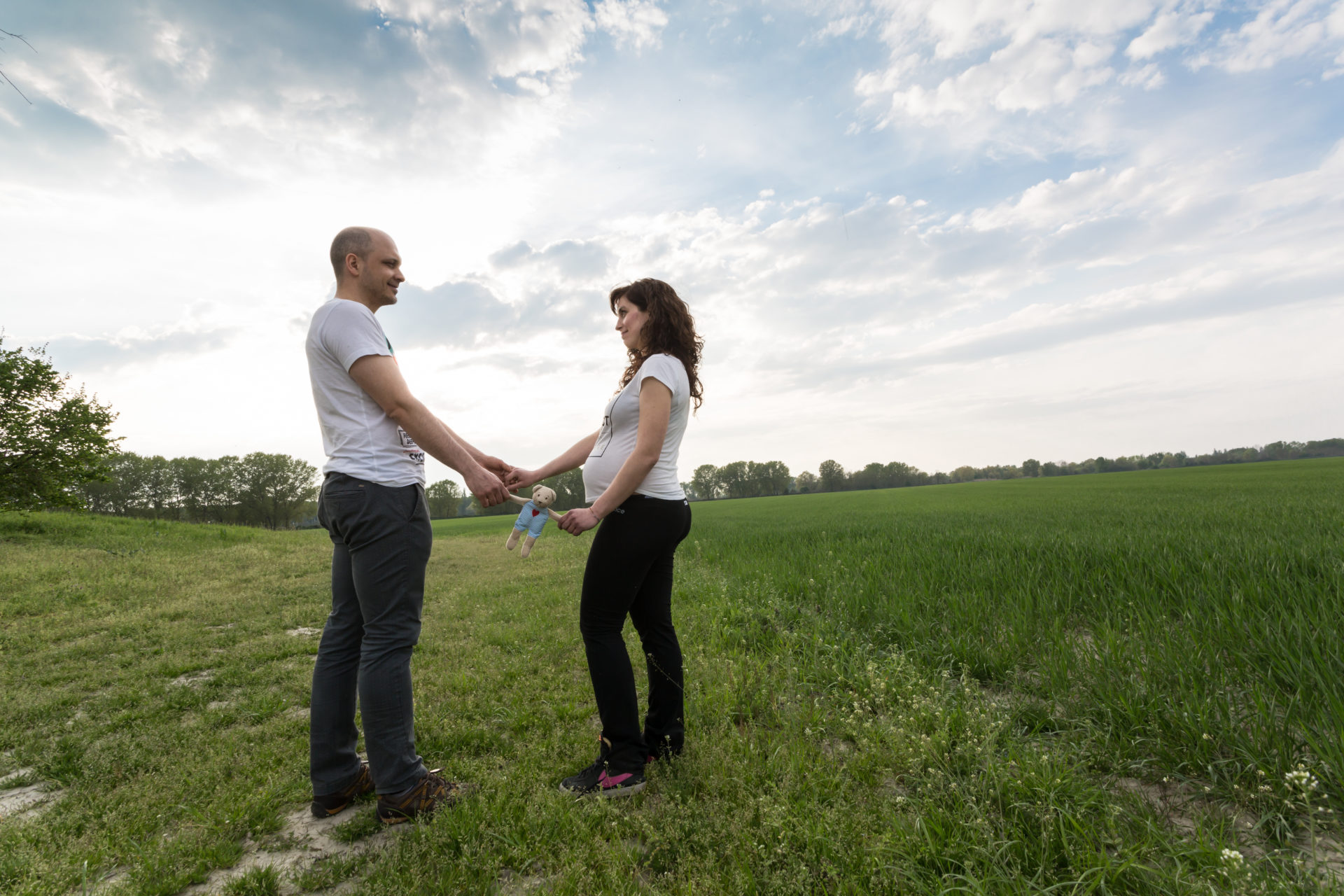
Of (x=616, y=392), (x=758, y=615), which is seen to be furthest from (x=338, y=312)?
(x=758, y=615)

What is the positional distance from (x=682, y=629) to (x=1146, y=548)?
4.51 meters

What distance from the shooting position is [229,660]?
519 centimetres

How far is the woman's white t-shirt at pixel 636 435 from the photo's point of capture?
2.62m

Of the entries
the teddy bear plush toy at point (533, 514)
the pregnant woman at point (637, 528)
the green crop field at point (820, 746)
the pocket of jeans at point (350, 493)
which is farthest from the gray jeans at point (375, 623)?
the pregnant woman at point (637, 528)

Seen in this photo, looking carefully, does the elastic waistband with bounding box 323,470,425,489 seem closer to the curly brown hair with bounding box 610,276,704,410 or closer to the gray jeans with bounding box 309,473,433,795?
the gray jeans with bounding box 309,473,433,795

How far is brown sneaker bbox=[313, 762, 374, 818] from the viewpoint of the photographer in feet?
8.61

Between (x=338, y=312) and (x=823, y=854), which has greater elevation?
(x=338, y=312)

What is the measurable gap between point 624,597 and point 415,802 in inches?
49.1

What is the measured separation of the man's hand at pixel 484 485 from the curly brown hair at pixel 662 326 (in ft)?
2.50

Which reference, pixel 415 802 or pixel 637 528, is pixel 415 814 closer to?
pixel 415 802

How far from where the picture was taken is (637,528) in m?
2.60

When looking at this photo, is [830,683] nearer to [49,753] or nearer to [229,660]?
[49,753]

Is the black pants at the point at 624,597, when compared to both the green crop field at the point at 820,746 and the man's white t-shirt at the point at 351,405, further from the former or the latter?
the man's white t-shirt at the point at 351,405

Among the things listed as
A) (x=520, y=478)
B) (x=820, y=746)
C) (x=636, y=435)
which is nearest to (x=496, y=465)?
(x=520, y=478)
